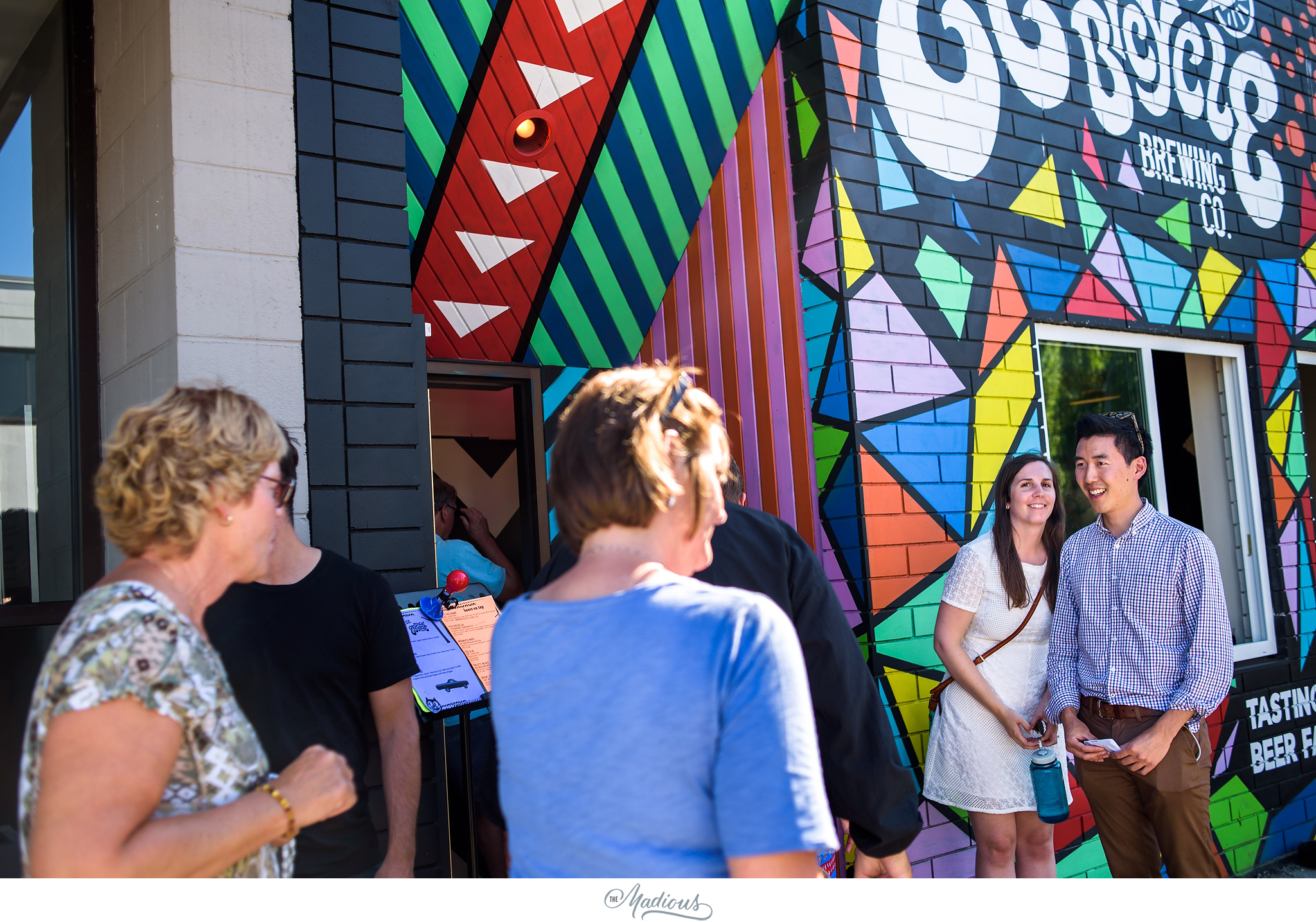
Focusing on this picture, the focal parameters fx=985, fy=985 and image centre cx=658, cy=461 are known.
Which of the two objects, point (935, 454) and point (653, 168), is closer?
point (935, 454)

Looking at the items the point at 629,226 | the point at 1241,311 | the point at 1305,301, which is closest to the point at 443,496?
the point at 629,226

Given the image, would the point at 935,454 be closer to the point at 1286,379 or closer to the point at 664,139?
the point at 664,139

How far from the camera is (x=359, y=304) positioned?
2643 millimetres

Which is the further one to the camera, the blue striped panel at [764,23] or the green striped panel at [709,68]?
the blue striped panel at [764,23]

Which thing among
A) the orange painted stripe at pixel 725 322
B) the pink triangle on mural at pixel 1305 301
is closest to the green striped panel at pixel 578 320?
the orange painted stripe at pixel 725 322

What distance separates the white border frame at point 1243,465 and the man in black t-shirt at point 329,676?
397 centimetres

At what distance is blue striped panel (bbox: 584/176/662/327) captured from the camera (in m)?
3.97

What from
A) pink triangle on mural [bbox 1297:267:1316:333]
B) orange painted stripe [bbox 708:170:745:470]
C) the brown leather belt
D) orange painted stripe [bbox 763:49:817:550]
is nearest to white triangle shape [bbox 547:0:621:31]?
orange painted stripe [bbox 763:49:817:550]

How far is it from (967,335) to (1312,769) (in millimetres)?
3185

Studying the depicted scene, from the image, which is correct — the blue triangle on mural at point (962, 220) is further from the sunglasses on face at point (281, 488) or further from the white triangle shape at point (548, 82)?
the sunglasses on face at point (281, 488)

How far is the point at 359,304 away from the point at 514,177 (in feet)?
4.25

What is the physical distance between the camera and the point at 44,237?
9.11 feet

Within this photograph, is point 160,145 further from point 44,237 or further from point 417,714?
point 417,714

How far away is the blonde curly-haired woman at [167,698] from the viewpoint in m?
1.23
